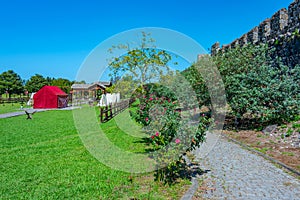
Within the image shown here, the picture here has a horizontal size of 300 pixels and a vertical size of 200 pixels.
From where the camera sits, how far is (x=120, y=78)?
1884 centimetres

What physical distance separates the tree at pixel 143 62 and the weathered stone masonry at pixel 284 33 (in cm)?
566

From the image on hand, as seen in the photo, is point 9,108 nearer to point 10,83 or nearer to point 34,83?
point 10,83

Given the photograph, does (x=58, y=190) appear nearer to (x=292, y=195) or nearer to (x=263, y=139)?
(x=292, y=195)

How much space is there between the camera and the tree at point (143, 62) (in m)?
16.1

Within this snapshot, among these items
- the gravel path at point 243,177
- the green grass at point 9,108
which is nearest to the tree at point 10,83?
the green grass at point 9,108

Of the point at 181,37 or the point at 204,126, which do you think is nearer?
the point at 204,126

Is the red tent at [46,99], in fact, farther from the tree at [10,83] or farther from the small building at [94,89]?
the tree at [10,83]

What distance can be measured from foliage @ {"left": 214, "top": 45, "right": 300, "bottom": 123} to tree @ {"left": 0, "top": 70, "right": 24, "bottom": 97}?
5048 cm

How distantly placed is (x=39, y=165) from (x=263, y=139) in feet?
23.1

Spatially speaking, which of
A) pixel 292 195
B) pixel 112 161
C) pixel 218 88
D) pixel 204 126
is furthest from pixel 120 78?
pixel 292 195

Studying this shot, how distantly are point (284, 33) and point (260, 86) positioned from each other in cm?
350

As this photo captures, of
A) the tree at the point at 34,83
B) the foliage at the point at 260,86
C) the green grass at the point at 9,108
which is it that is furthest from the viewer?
the tree at the point at 34,83

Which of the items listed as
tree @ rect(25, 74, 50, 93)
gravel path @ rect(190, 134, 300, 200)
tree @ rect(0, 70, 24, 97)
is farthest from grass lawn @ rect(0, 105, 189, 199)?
tree @ rect(25, 74, 50, 93)

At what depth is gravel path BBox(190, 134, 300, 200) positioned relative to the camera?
4195 millimetres
